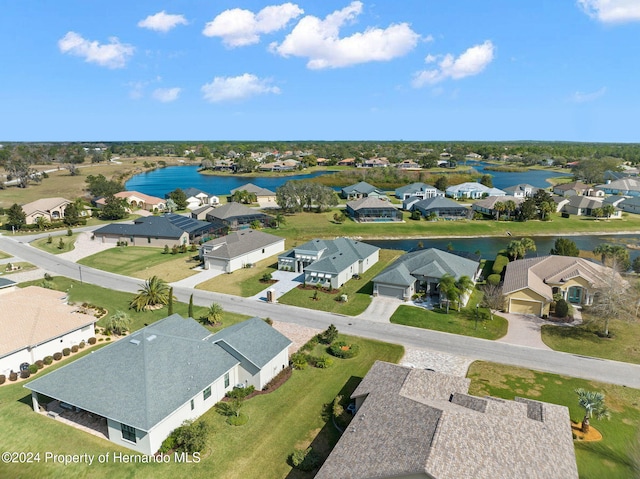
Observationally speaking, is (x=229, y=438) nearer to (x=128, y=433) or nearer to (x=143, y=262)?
(x=128, y=433)

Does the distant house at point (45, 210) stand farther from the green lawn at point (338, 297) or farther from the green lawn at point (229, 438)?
the green lawn at point (229, 438)

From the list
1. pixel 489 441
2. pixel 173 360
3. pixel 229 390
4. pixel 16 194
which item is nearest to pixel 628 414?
pixel 489 441

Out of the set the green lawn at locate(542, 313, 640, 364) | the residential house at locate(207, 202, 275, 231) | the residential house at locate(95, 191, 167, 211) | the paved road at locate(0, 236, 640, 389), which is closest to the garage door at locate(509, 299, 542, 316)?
the green lawn at locate(542, 313, 640, 364)

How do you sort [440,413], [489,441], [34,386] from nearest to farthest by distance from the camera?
1. [489,441]
2. [440,413]
3. [34,386]

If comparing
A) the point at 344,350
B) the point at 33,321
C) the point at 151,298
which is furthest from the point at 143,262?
the point at 344,350

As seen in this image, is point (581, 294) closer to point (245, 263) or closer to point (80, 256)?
point (245, 263)

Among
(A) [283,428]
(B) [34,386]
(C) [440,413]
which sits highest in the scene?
(C) [440,413]
